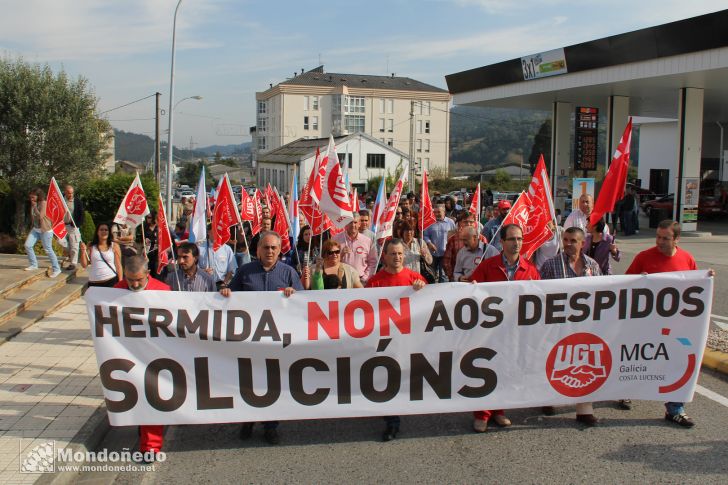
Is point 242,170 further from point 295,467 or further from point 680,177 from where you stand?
point 295,467

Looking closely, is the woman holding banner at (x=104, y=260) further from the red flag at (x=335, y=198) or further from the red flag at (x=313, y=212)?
the red flag at (x=335, y=198)

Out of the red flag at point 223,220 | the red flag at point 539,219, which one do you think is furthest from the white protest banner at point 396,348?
the red flag at point 223,220

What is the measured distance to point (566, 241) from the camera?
6.29m

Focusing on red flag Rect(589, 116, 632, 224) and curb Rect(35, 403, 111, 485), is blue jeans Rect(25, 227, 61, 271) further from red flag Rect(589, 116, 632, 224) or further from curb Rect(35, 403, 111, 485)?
red flag Rect(589, 116, 632, 224)

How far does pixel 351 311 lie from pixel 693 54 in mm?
19322

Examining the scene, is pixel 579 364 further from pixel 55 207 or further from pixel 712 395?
pixel 55 207

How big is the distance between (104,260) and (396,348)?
14.5 ft

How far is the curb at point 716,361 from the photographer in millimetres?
7219

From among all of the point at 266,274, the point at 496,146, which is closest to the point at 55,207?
the point at 266,274

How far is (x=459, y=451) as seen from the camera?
533 cm

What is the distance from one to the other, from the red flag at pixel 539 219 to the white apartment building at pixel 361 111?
86.9 m

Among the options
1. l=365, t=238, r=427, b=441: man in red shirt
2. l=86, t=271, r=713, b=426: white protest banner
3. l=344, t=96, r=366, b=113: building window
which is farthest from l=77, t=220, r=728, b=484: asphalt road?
l=344, t=96, r=366, b=113: building window

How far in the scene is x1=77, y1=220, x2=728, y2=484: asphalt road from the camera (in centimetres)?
491

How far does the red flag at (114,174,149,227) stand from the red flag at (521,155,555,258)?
5.17 meters
